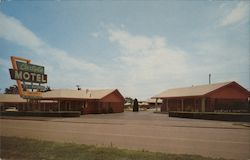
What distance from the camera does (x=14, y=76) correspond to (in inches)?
1129

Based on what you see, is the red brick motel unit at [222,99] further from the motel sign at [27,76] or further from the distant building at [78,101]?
the motel sign at [27,76]

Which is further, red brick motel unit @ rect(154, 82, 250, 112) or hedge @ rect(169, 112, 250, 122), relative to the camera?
red brick motel unit @ rect(154, 82, 250, 112)

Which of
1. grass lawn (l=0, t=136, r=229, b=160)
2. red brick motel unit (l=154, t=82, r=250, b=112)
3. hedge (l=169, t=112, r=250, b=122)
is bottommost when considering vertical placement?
hedge (l=169, t=112, r=250, b=122)

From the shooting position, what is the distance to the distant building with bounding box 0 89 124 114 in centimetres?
4286

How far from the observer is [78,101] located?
150 ft

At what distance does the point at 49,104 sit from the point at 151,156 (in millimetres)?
46724

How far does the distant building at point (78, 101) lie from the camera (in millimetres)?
42862

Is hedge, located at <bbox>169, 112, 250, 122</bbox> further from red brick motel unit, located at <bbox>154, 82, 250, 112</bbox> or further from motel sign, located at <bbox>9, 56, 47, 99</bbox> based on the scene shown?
motel sign, located at <bbox>9, 56, 47, 99</bbox>

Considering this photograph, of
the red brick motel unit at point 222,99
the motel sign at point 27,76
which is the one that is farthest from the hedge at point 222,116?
the motel sign at point 27,76

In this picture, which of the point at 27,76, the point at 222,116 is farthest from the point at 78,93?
the point at 222,116

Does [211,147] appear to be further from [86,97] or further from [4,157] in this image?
[86,97]

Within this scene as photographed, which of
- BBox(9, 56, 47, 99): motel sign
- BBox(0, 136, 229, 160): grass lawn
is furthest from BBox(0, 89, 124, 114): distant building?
BBox(0, 136, 229, 160): grass lawn

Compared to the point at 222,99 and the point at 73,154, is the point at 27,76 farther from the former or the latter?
the point at 222,99

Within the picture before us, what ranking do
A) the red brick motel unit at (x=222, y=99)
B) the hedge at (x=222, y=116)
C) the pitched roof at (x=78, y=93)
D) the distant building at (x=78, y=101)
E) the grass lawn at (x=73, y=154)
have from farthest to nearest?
the pitched roof at (x=78, y=93)
the distant building at (x=78, y=101)
the red brick motel unit at (x=222, y=99)
the hedge at (x=222, y=116)
the grass lawn at (x=73, y=154)
